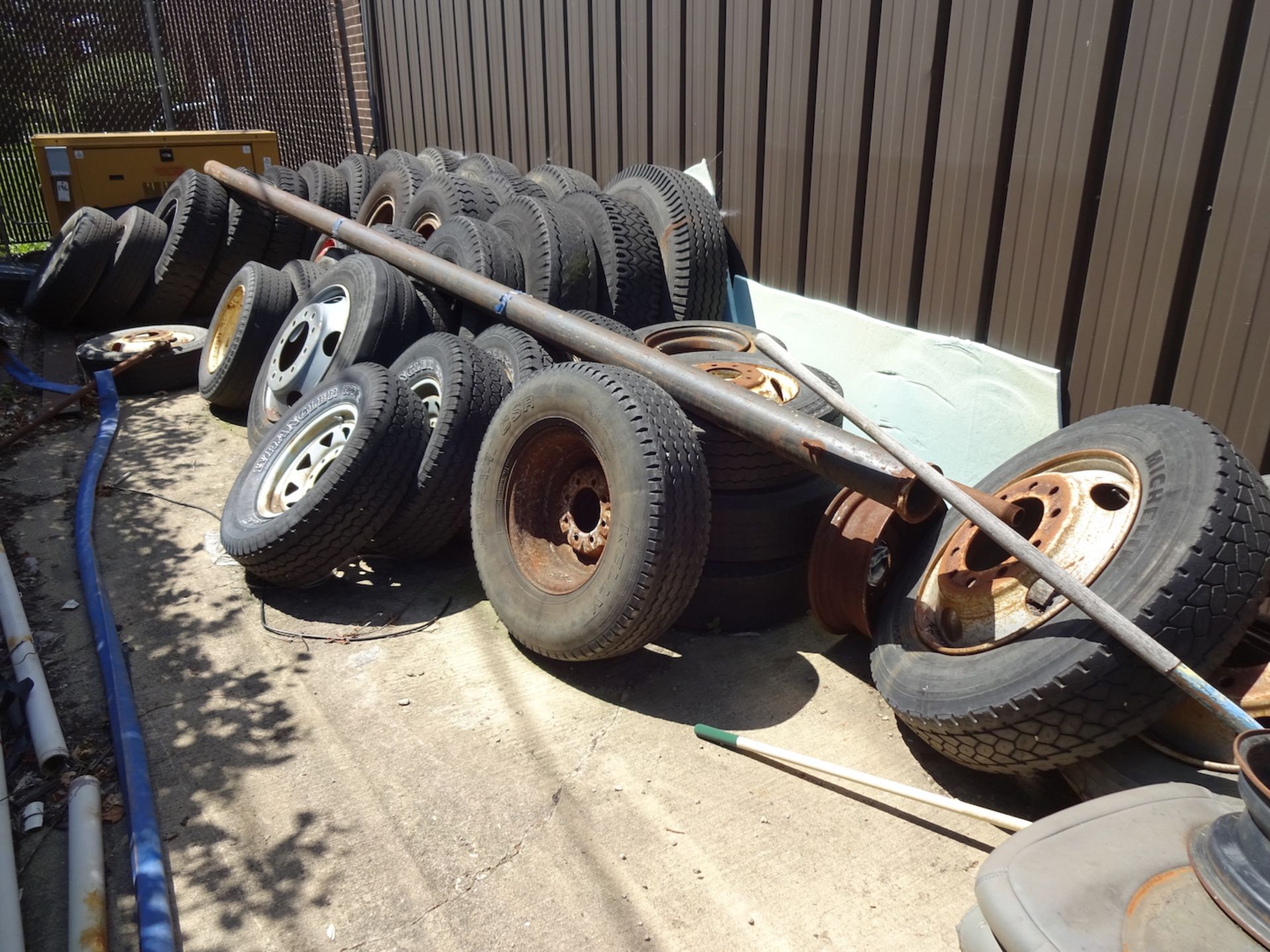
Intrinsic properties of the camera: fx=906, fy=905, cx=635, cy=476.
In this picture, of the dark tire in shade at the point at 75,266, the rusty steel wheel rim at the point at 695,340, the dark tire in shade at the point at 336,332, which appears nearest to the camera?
the rusty steel wheel rim at the point at 695,340

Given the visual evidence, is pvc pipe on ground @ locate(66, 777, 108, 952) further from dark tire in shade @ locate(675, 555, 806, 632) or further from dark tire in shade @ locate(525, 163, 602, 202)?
dark tire in shade @ locate(525, 163, 602, 202)

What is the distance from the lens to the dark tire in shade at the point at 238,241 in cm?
764

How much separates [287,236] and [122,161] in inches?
126

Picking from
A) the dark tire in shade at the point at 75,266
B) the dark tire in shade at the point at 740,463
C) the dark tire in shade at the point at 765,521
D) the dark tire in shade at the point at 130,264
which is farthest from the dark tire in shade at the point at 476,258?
the dark tire in shade at the point at 75,266

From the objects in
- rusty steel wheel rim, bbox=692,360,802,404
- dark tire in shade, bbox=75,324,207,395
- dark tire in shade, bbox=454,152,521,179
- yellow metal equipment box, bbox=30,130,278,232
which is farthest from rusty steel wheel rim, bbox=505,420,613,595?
yellow metal equipment box, bbox=30,130,278,232

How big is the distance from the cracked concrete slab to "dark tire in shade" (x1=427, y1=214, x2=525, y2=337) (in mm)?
1677

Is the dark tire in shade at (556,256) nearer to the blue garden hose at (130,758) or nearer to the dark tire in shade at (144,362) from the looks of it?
the blue garden hose at (130,758)

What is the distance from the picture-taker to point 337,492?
3.86m

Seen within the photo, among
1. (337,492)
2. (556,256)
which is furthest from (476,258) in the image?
(337,492)

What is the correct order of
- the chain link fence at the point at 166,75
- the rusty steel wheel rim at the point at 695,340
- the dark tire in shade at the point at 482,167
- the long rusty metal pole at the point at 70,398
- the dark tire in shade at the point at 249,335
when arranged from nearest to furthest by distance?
the rusty steel wheel rim at the point at 695,340 < the long rusty metal pole at the point at 70,398 < the dark tire in shade at the point at 249,335 < the dark tire in shade at the point at 482,167 < the chain link fence at the point at 166,75

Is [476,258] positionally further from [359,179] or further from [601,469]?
[359,179]

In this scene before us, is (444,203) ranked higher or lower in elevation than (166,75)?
lower

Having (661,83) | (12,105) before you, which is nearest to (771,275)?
(661,83)

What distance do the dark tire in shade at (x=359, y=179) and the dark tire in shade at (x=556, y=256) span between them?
→ 3.09 metres
